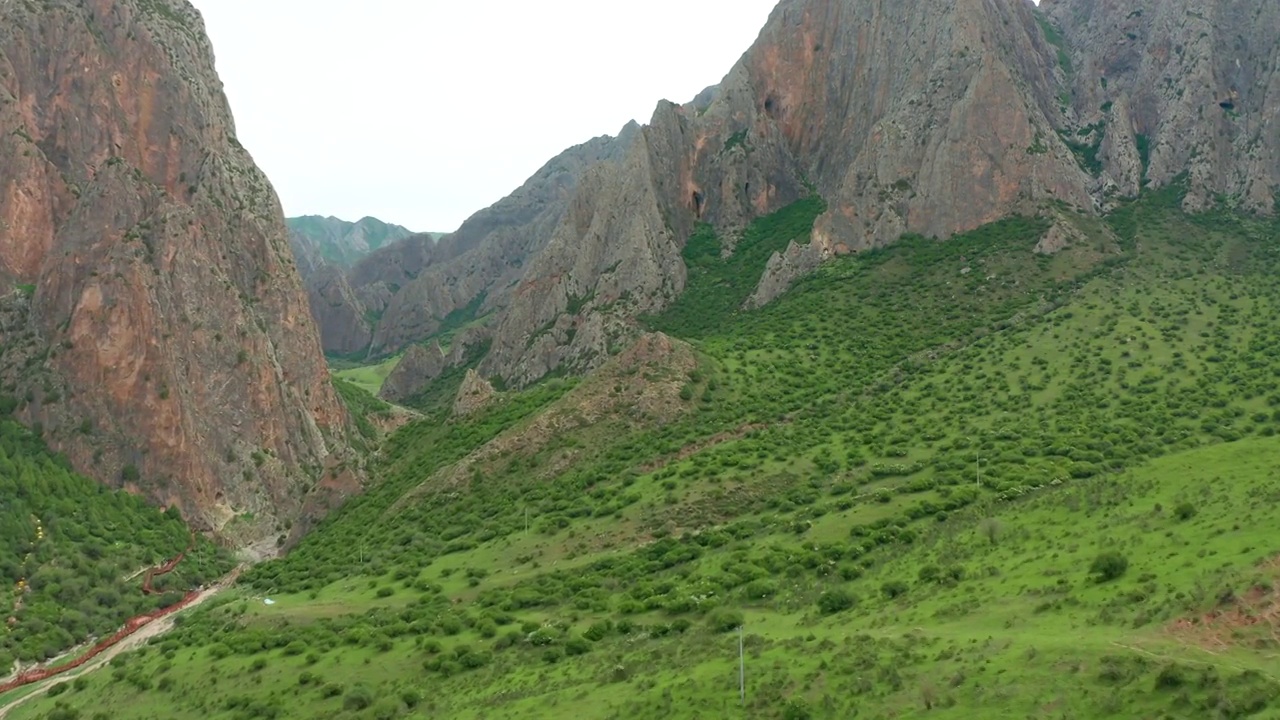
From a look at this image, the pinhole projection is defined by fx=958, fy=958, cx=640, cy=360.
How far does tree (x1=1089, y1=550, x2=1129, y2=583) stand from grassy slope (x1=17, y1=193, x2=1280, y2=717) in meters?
0.55

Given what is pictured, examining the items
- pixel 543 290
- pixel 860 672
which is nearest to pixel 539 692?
pixel 860 672

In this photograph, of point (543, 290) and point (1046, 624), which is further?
point (543, 290)

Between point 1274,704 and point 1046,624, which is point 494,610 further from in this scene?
point 1274,704

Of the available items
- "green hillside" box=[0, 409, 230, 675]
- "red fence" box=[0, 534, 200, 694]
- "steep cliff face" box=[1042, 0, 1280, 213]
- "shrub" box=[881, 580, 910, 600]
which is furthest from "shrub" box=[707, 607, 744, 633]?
"steep cliff face" box=[1042, 0, 1280, 213]

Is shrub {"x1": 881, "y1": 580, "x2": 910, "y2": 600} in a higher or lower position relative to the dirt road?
lower

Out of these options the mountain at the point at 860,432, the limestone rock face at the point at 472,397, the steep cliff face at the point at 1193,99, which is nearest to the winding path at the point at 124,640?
the mountain at the point at 860,432

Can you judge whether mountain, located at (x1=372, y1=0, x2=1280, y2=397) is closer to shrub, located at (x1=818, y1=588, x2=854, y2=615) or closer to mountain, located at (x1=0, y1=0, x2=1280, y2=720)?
mountain, located at (x1=0, y1=0, x2=1280, y2=720)

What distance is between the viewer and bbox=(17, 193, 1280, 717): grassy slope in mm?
33938

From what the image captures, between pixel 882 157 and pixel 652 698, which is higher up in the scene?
pixel 882 157

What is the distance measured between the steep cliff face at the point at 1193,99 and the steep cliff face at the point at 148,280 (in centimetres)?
11474

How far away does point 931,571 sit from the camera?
46562mm

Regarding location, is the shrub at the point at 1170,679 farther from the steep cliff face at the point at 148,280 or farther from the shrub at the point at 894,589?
the steep cliff face at the point at 148,280

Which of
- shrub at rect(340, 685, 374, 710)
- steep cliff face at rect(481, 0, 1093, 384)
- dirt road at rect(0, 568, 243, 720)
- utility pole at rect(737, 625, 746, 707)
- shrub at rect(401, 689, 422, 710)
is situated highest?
steep cliff face at rect(481, 0, 1093, 384)

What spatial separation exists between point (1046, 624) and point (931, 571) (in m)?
11.0
